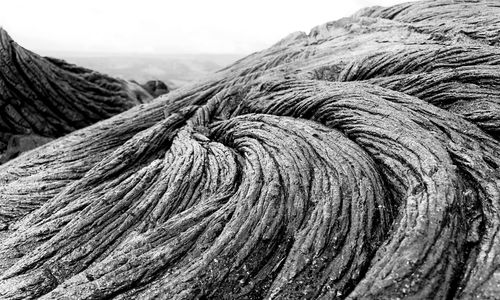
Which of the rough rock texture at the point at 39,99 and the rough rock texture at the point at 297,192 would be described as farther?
the rough rock texture at the point at 39,99

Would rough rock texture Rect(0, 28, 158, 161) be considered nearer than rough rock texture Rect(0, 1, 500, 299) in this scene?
No

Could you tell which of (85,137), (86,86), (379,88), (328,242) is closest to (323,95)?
(379,88)

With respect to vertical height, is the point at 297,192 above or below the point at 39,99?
below

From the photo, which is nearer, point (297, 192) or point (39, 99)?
point (297, 192)
